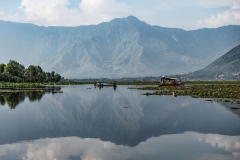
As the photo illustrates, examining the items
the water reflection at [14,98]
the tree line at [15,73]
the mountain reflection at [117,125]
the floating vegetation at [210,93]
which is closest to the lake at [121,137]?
the mountain reflection at [117,125]

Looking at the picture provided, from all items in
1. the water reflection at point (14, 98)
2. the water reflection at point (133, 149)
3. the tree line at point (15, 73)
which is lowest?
the water reflection at point (133, 149)

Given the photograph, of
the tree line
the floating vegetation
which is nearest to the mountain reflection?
the floating vegetation

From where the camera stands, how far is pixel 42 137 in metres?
28.8

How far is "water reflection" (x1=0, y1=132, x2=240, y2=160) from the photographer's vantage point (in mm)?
22058

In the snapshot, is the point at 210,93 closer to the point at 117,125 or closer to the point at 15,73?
the point at 117,125

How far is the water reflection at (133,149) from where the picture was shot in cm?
2206

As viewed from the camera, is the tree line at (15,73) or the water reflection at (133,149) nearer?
the water reflection at (133,149)

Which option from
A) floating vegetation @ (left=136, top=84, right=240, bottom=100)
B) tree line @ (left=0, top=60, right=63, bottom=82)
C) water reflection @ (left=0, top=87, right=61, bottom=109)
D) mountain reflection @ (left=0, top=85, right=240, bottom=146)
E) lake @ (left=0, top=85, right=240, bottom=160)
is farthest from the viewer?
tree line @ (left=0, top=60, right=63, bottom=82)

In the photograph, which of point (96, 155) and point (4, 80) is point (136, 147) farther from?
point (4, 80)

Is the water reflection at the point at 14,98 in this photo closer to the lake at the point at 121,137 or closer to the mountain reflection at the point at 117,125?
the mountain reflection at the point at 117,125

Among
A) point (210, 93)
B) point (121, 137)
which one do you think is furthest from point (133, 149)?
point (210, 93)

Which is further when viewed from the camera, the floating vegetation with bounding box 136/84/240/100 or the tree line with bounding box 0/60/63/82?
the tree line with bounding box 0/60/63/82

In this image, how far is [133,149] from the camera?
24.0m

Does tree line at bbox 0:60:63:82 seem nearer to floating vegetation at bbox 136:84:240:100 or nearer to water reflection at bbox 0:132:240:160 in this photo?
floating vegetation at bbox 136:84:240:100
